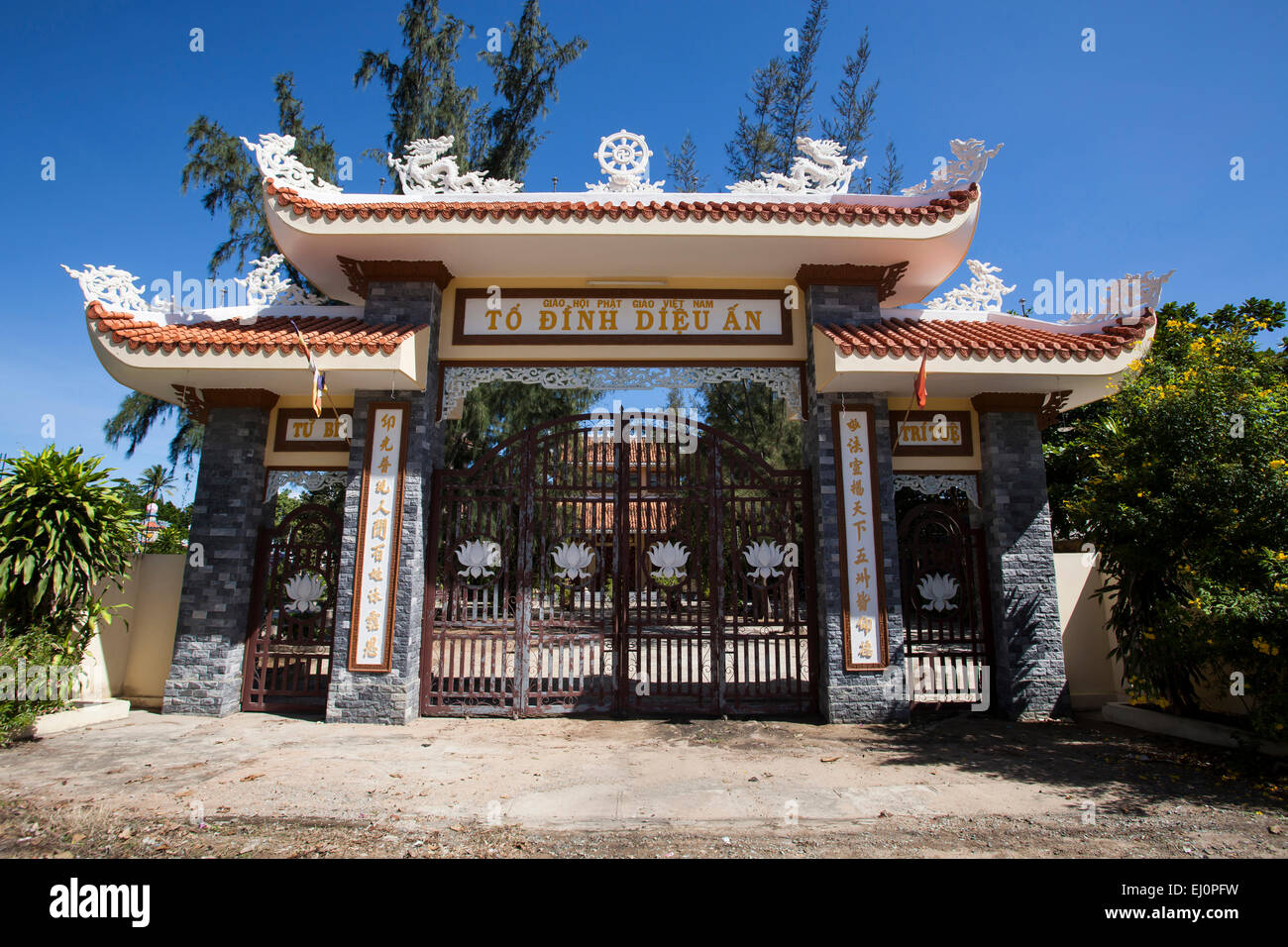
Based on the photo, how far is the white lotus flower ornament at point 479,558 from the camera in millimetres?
6418

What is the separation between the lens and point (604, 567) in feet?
21.4

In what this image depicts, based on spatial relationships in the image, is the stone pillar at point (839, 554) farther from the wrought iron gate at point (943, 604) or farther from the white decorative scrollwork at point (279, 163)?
the white decorative scrollwork at point (279, 163)

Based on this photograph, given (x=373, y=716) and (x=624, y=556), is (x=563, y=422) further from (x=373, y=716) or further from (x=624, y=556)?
(x=373, y=716)

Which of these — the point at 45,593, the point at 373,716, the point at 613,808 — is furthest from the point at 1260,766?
the point at 45,593

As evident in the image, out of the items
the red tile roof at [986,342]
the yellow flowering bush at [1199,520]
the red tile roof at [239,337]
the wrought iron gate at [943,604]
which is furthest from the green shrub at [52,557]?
the yellow flowering bush at [1199,520]

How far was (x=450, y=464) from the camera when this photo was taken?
14.6m

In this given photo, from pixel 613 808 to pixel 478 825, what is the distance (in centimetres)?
76

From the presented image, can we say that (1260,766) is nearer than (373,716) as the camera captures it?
Yes

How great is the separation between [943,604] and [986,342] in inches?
96.1

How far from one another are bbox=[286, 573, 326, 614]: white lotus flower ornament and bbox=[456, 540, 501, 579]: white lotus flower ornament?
4.67 ft

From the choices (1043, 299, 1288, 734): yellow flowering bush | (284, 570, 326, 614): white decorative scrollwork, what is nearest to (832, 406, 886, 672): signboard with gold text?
(1043, 299, 1288, 734): yellow flowering bush

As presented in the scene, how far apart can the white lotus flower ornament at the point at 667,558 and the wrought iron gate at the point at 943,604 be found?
80.2 inches

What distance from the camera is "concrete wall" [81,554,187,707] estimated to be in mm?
6641

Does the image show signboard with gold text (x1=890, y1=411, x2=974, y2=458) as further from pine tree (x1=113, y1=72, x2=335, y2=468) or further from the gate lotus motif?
pine tree (x1=113, y1=72, x2=335, y2=468)
